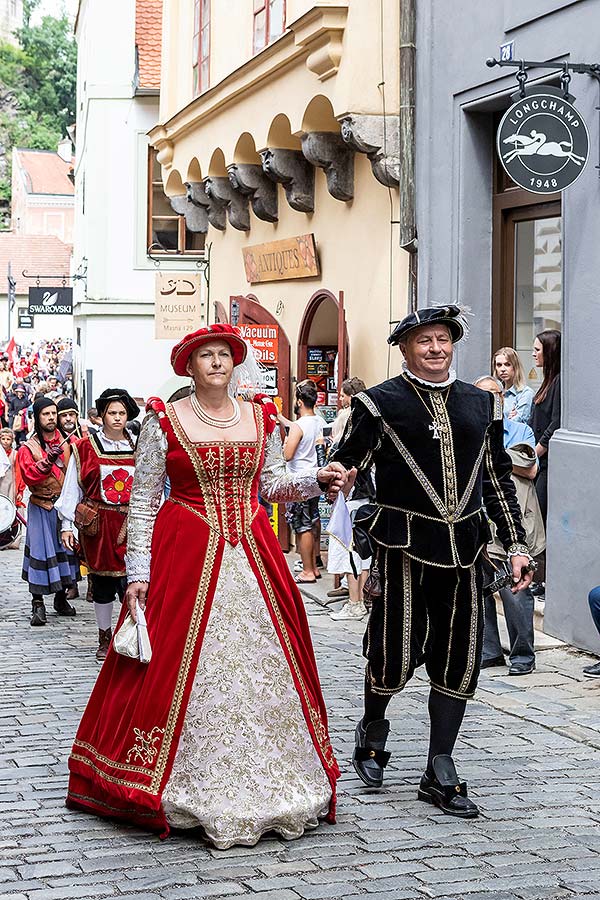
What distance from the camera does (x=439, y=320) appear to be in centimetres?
546

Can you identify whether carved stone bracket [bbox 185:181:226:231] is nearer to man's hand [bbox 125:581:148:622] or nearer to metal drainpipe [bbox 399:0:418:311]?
metal drainpipe [bbox 399:0:418:311]

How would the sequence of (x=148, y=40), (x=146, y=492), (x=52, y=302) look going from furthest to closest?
(x=52, y=302) < (x=148, y=40) < (x=146, y=492)

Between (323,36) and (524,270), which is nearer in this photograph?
(524,270)

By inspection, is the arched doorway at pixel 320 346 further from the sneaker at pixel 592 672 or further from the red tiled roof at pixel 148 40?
the red tiled roof at pixel 148 40

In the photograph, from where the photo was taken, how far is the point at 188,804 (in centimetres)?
509

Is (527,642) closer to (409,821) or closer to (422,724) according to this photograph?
(422,724)

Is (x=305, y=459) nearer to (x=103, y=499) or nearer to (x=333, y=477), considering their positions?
(x=103, y=499)

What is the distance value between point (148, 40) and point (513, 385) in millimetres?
22658

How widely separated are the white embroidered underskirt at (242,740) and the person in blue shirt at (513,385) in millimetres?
4526

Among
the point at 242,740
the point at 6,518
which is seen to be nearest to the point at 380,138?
the point at 6,518

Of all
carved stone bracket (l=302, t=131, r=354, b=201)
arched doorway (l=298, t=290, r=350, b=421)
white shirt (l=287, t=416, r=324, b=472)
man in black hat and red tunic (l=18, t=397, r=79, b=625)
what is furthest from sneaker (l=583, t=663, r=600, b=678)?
arched doorway (l=298, t=290, r=350, b=421)

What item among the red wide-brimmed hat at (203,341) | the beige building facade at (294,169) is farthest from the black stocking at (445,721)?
the beige building facade at (294,169)

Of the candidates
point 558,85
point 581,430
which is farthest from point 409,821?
point 558,85

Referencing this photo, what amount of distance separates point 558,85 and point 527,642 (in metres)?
3.71
